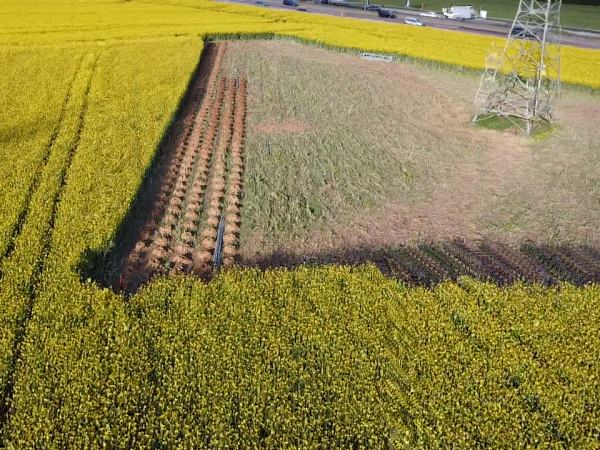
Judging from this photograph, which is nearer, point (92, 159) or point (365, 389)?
point (365, 389)

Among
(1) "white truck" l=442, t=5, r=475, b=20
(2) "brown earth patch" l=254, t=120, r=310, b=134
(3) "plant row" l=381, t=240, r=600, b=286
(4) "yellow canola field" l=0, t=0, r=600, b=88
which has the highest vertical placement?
(1) "white truck" l=442, t=5, r=475, b=20

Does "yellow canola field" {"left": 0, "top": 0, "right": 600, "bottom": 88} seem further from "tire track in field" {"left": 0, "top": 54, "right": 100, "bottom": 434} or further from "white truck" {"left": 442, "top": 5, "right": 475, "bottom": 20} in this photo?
"tire track in field" {"left": 0, "top": 54, "right": 100, "bottom": 434}

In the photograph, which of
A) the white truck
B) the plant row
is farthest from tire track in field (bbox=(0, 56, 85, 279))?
the white truck

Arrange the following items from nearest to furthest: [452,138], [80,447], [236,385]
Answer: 1. [80,447]
2. [236,385]
3. [452,138]

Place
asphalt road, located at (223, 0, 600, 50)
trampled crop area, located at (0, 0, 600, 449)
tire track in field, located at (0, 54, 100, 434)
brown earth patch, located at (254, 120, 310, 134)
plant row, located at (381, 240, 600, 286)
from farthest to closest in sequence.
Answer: asphalt road, located at (223, 0, 600, 50) → brown earth patch, located at (254, 120, 310, 134) → plant row, located at (381, 240, 600, 286) → tire track in field, located at (0, 54, 100, 434) → trampled crop area, located at (0, 0, 600, 449)

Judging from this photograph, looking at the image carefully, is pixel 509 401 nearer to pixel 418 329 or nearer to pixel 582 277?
pixel 418 329

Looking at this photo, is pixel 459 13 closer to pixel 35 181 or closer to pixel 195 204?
pixel 195 204

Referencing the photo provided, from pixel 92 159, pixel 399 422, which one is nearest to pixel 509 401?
Result: pixel 399 422
